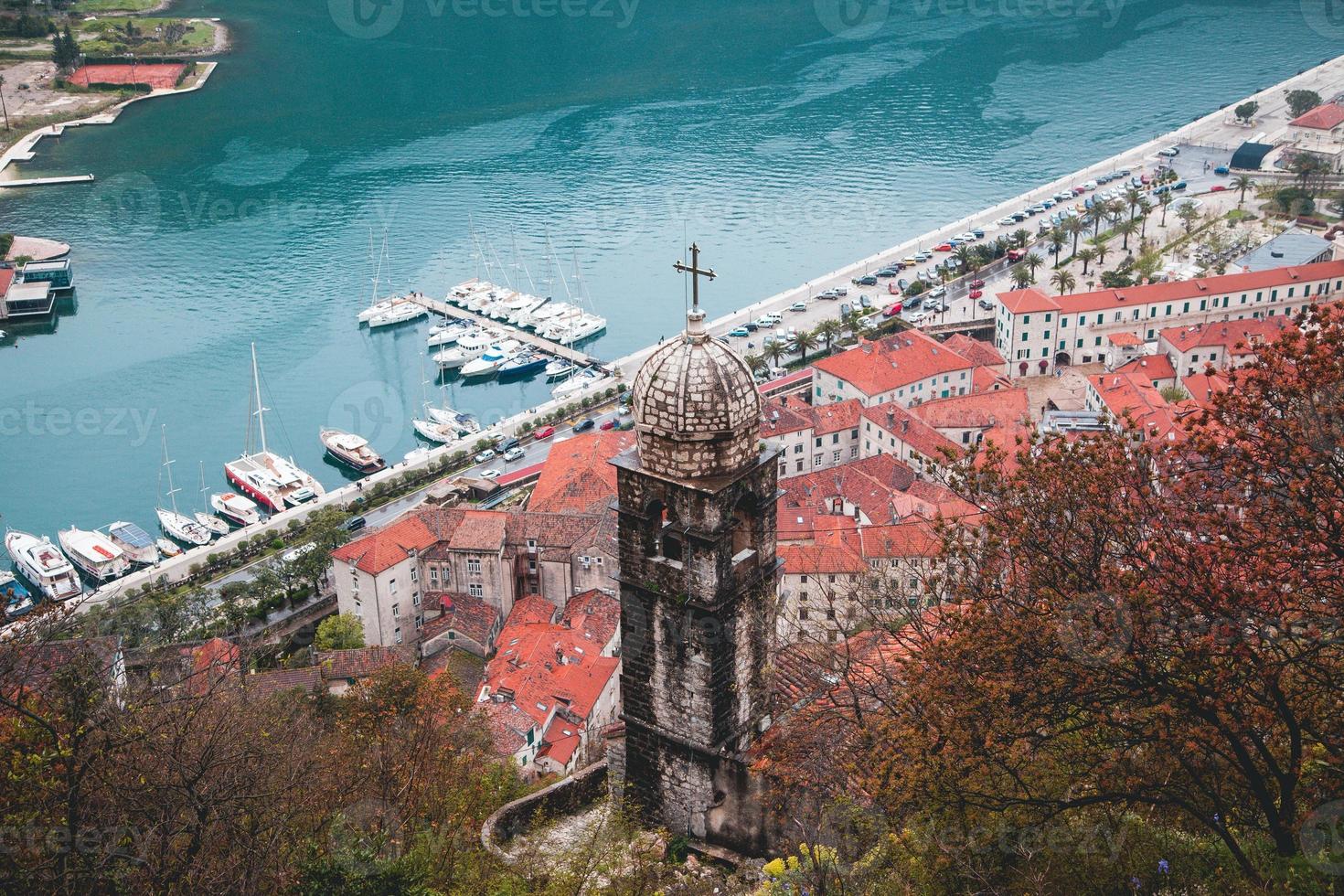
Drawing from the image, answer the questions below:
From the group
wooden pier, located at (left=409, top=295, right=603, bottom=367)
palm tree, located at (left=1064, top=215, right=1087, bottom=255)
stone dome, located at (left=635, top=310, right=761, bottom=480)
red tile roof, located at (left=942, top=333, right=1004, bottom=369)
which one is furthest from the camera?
palm tree, located at (left=1064, top=215, right=1087, bottom=255)

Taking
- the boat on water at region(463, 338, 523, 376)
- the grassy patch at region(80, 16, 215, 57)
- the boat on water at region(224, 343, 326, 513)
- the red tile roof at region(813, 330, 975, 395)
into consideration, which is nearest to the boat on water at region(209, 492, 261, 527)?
the boat on water at region(224, 343, 326, 513)

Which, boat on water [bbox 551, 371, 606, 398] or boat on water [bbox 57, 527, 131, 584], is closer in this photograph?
boat on water [bbox 57, 527, 131, 584]

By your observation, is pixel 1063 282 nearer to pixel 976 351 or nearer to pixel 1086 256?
pixel 1086 256

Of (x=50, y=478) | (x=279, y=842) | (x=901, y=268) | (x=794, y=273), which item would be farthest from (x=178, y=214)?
(x=279, y=842)

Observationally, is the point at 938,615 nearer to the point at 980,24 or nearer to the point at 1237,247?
the point at 1237,247

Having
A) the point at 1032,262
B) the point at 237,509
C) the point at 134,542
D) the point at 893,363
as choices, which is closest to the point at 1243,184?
the point at 1032,262

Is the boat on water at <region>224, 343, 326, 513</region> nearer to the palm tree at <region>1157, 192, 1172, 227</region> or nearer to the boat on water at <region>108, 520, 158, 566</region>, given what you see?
the boat on water at <region>108, 520, 158, 566</region>

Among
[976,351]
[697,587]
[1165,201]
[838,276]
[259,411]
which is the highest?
[697,587]
